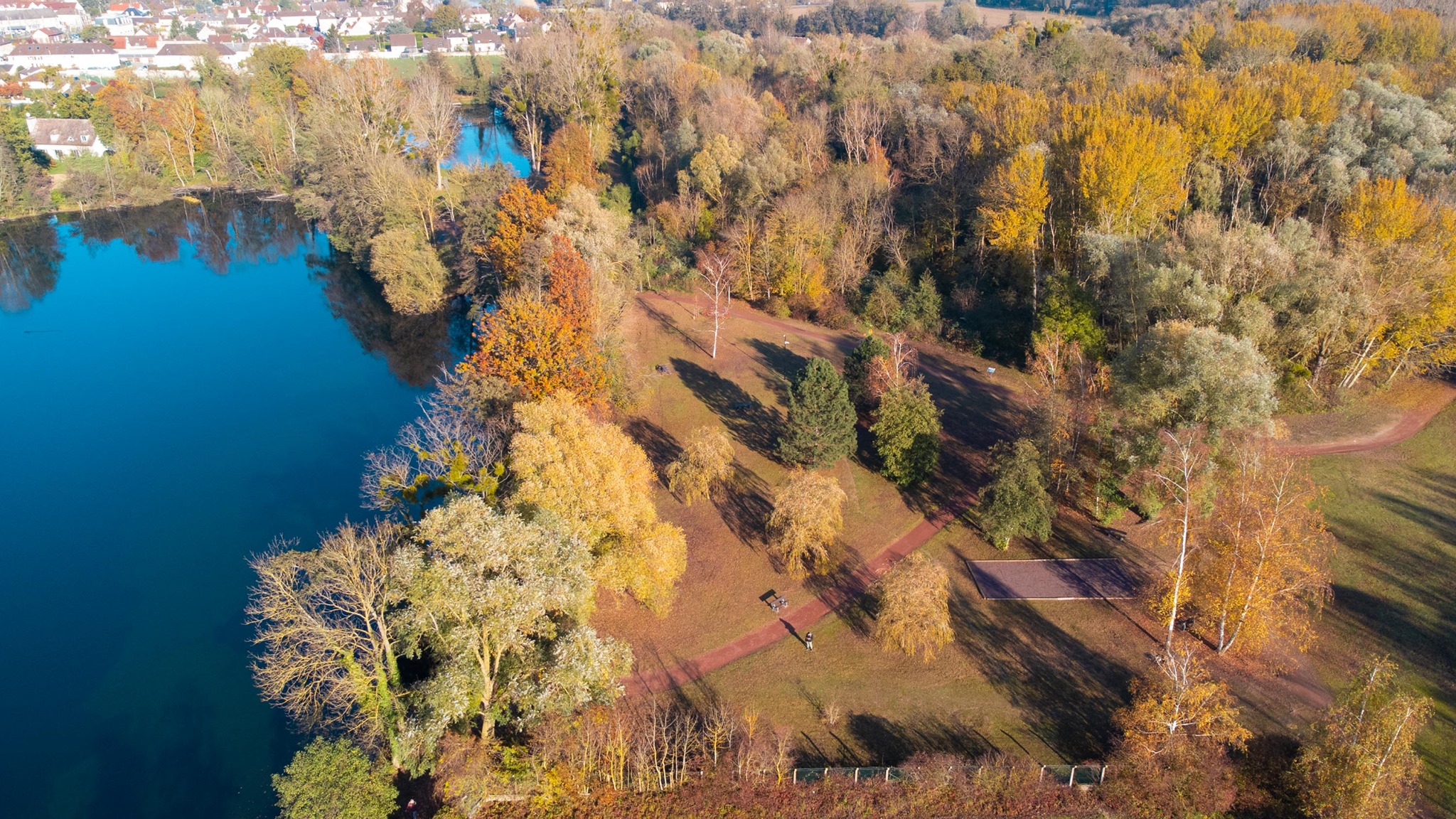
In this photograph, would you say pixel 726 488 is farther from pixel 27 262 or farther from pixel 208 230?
pixel 27 262

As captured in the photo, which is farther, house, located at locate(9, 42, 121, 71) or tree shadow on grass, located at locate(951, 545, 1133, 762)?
house, located at locate(9, 42, 121, 71)

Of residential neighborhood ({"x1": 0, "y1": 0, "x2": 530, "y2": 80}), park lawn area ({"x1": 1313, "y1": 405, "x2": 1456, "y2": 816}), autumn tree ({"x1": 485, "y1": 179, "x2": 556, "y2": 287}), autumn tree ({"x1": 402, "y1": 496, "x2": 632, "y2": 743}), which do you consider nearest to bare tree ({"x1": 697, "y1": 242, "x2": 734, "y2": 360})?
autumn tree ({"x1": 485, "y1": 179, "x2": 556, "y2": 287})

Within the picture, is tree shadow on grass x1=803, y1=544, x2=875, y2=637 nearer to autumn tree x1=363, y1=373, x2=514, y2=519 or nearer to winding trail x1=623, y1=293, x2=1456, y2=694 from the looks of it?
winding trail x1=623, y1=293, x2=1456, y2=694

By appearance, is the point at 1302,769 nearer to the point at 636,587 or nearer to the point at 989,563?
the point at 989,563

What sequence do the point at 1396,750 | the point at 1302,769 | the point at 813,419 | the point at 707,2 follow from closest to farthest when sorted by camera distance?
the point at 1396,750, the point at 1302,769, the point at 813,419, the point at 707,2

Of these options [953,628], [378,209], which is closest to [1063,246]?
[953,628]

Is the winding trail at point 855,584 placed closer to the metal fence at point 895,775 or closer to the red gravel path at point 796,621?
the red gravel path at point 796,621
